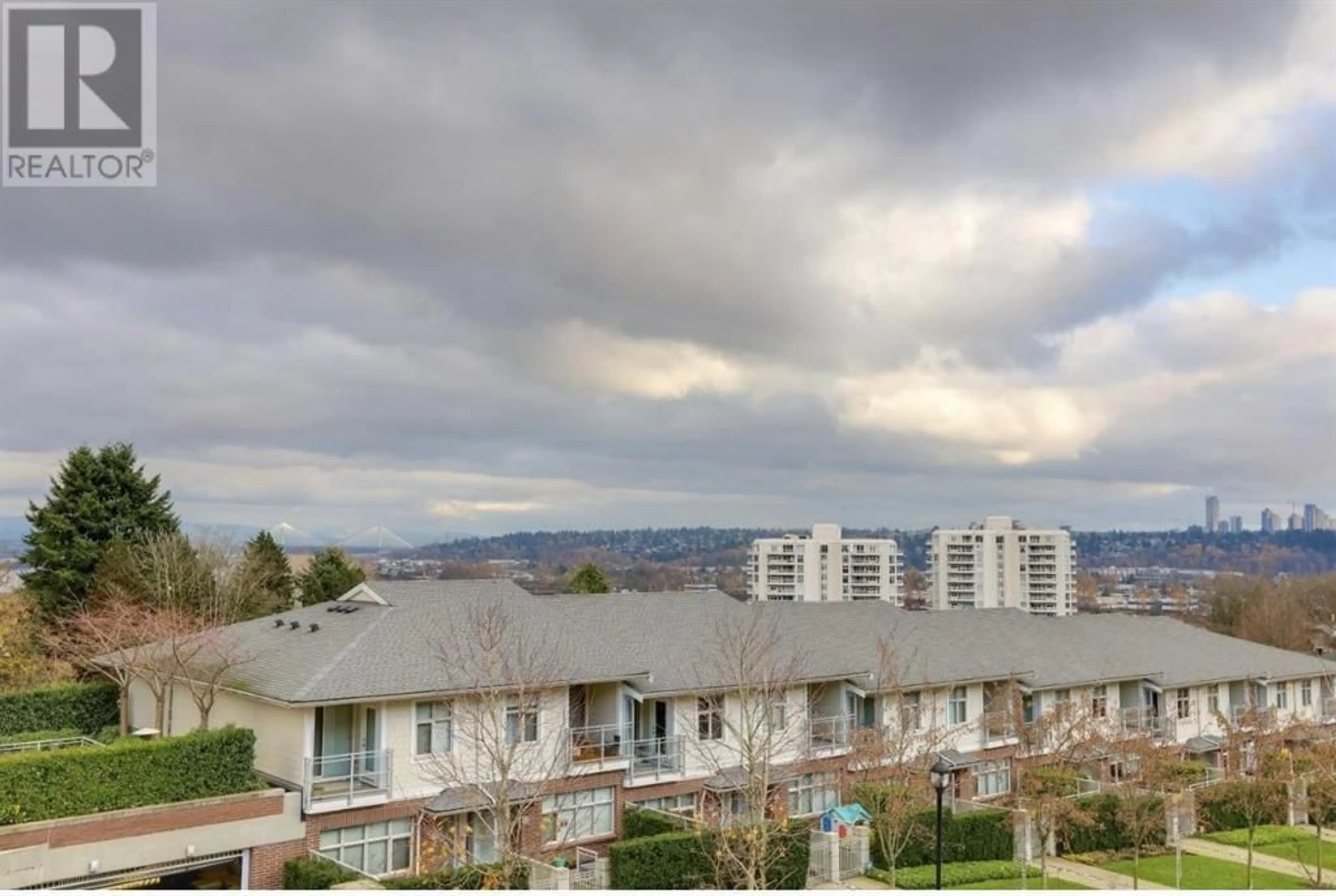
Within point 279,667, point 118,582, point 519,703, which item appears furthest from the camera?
point 118,582

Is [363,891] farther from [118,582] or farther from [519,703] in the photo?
[118,582]

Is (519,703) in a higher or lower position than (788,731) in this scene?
higher

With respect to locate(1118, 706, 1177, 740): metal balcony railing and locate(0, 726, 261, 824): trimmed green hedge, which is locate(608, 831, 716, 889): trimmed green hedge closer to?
locate(0, 726, 261, 824): trimmed green hedge

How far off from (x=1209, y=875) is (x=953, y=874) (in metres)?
7.22

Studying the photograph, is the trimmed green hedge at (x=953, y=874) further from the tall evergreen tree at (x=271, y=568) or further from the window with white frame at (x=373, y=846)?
the tall evergreen tree at (x=271, y=568)

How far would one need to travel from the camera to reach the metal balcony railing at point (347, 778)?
19266 mm

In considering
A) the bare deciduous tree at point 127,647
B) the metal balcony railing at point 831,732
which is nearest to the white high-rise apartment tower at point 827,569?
the metal balcony railing at point 831,732

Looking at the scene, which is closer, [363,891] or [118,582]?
[363,891]

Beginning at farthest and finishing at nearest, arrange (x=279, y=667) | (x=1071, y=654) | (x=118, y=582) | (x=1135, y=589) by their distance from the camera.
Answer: (x=1135, y=589)
(x=1071, y=654)
(x=118, y=582)
(x=279, y=667)

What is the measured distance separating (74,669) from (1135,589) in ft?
463

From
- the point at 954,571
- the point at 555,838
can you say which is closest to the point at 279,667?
the point at 555,838

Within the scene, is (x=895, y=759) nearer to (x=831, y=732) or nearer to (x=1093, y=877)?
(x=831, y=732)

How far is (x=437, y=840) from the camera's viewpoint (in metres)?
20.3

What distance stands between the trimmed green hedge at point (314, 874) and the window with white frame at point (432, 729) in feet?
9.36
